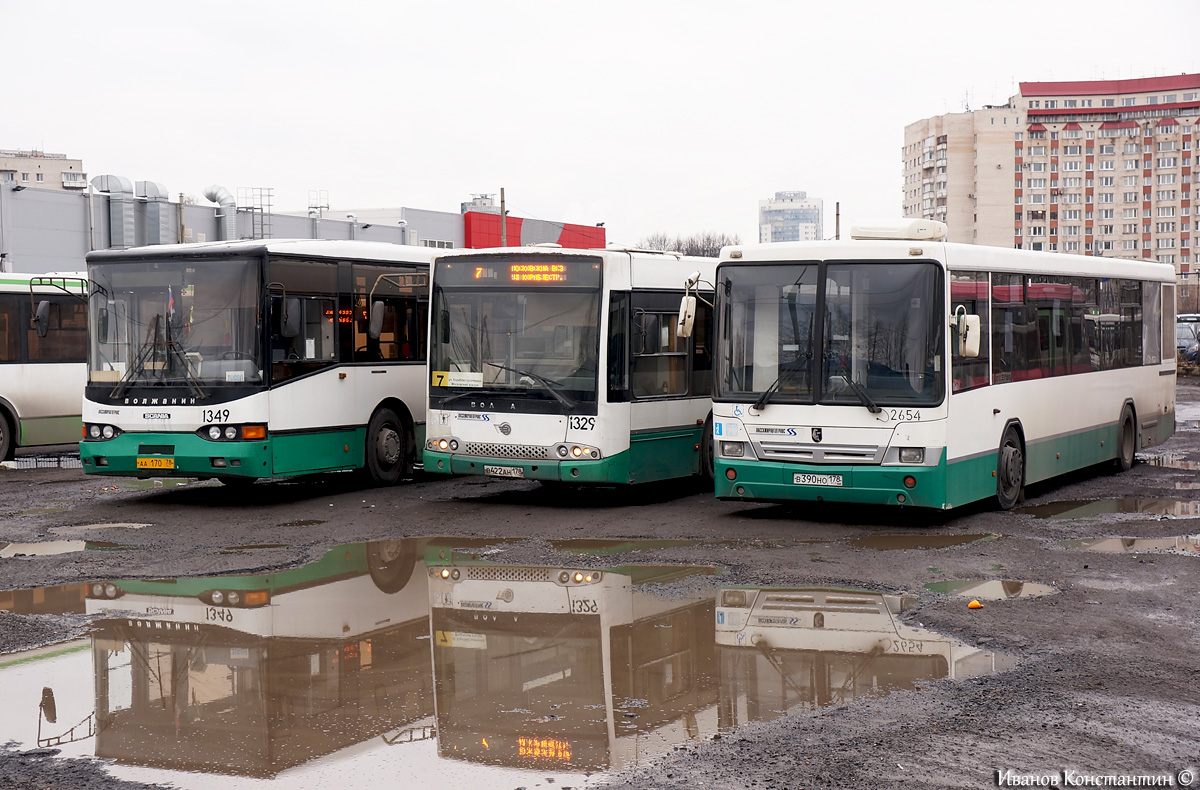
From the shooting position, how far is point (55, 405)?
65.6ft

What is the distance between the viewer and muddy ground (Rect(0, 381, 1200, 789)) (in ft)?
19.1

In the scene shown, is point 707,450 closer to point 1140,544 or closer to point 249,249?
point 1140,544

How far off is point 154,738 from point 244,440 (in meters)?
8.48

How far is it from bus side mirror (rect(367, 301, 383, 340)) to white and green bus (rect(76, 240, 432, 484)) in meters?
0.61

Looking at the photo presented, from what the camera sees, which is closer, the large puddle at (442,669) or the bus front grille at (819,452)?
the large puddle at (442,669)

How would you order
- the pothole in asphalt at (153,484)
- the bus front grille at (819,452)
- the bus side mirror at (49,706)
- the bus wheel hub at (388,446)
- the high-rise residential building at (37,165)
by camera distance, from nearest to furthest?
1. the bus side mirror at (49,706)
2. the bus front grille at (819,452)
3. the bus wheel hub at (388,446)
4. the pothole in asphalt at (153,484)
5. the high-rise residential building at (37,165)

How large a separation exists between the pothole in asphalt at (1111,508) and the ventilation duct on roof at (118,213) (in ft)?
129

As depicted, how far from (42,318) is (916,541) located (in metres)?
12.4

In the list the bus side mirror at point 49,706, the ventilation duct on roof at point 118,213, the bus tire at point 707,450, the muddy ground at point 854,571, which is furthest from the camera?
the ventilation duct on roof at point 118,213

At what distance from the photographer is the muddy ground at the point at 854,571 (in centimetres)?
581

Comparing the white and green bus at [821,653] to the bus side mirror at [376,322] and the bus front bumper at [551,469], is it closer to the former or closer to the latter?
the bus front bumper at [551,469]

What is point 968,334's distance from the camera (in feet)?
40.4

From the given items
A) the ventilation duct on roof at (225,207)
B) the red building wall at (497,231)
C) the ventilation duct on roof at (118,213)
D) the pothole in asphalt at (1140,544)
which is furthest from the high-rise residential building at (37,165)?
the pothole in asphalt at (1140,544)

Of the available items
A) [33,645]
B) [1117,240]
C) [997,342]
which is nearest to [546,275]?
[997,342]
